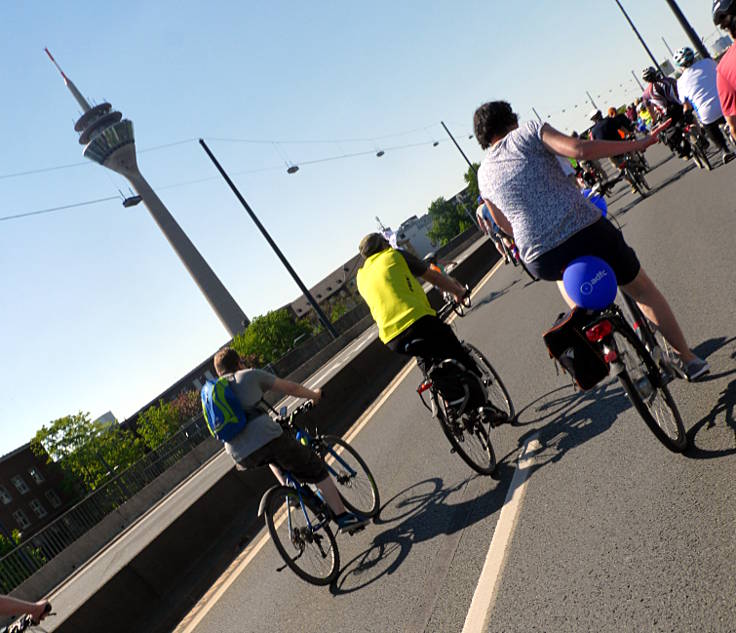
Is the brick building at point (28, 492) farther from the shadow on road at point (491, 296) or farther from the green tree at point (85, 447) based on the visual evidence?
the shadow on road at point (491, 296)

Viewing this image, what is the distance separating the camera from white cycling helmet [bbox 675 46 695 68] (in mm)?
9172

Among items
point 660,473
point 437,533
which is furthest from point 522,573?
point 437,533

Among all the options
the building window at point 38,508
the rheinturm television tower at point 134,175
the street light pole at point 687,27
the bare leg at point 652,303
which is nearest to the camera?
the bare leg at point 652,303

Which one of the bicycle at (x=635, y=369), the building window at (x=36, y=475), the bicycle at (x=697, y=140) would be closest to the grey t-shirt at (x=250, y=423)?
the bicycle at (x=635, y=369)

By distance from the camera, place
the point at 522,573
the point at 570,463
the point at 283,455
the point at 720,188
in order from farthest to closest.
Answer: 1. the point at 720,188
2. the point at 283,455
3. the point at 570,463
4. the point at 522,573

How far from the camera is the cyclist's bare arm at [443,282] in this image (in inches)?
235

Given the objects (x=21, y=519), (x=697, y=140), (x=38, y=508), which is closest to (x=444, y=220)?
(x=38, y=508)

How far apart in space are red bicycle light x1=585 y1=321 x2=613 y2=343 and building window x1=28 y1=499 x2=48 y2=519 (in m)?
76.9

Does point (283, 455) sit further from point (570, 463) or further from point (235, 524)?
point (235, 524)

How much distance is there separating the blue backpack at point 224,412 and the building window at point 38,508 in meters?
74.6

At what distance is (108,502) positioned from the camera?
2036 centimetres

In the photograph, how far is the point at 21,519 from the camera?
69.6 metres

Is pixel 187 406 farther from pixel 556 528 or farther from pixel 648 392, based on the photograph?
pixel 648 392

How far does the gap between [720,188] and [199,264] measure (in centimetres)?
8522
